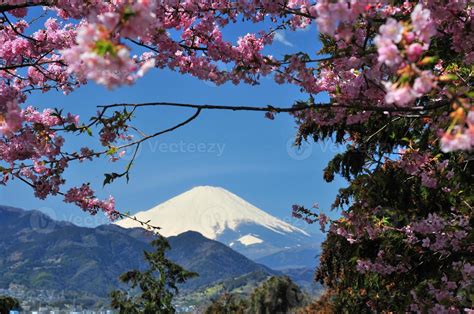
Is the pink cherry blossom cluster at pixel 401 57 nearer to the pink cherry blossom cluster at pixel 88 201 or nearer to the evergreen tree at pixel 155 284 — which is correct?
the pink cherry blossom cluster at pixel 88 201

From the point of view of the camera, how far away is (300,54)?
336cm

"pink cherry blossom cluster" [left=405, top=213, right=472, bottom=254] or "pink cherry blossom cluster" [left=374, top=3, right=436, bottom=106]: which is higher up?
"pink cherry blossom cluster" [left=405, top=213, right=472, bottom=254]

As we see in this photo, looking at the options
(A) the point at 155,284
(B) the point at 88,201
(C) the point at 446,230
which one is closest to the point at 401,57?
(C) the point at 446,230

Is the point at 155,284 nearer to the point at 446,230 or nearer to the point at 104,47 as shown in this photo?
the point at 446,230

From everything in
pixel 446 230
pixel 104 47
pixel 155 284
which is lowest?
pixel 104 47

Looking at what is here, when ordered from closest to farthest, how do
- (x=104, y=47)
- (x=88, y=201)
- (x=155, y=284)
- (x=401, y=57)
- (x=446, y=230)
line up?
(x=104, y=47)
(x=401, y=57)
(x=446, y=230)
(x=88, y=201)
(x=155, y=284)

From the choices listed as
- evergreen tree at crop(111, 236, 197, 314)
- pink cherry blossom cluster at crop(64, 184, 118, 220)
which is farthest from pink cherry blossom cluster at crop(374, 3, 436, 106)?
evergreen tree at crop(111, 236, 197, 314)

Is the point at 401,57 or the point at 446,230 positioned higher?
the point at 446,230

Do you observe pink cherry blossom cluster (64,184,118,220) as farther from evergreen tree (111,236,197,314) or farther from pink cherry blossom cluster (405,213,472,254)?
evergreen tree (111,236,197,314)

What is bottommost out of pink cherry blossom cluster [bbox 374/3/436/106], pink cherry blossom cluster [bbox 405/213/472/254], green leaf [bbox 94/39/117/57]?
green leaf [bbox 94/39/117/57]

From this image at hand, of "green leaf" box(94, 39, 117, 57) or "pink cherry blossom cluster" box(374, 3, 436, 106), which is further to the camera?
"pink cherry blossom cluster" box(374, 3, 436, 106)

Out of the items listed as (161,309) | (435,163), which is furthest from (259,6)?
(161,309)

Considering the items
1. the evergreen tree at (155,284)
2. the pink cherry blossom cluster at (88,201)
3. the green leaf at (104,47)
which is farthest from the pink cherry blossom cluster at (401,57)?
the evergreen tree at (155,284)

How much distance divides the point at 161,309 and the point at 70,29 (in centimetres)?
1143
